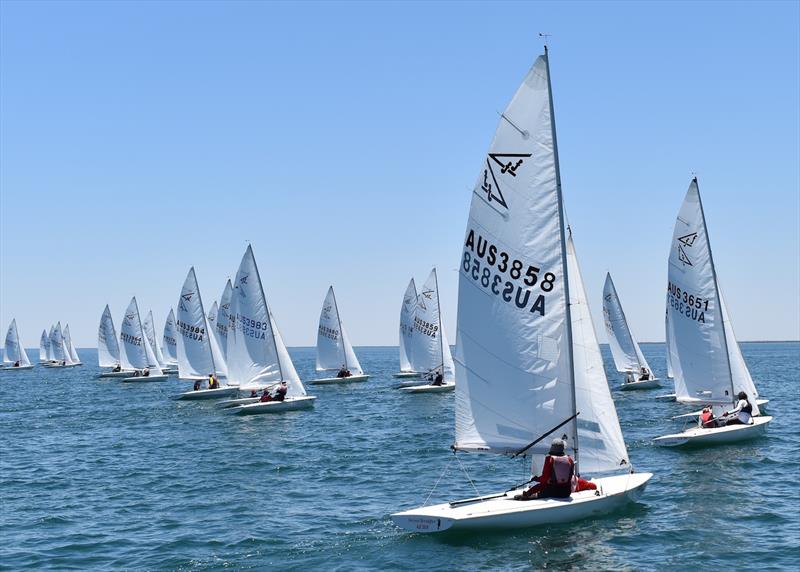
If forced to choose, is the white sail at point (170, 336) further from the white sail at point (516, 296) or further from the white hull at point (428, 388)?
the white sail at point (516, 296)

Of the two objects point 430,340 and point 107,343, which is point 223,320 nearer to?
point 430,340

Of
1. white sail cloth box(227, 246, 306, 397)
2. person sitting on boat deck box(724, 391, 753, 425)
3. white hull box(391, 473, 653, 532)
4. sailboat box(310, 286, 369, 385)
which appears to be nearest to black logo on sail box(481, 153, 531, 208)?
white hull box(391, 473, 653, 532)

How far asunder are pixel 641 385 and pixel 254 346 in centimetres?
2538

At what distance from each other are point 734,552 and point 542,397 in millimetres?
4683

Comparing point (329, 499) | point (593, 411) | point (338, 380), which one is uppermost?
point (338, 380)

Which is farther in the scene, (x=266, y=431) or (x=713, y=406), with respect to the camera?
(x=266, y=431)

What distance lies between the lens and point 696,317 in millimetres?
31125

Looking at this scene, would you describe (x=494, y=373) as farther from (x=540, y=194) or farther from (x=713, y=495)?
(x=713, y=495)

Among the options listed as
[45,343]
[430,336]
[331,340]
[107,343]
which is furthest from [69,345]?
[430,336]

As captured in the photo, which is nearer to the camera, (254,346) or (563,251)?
(563,251)

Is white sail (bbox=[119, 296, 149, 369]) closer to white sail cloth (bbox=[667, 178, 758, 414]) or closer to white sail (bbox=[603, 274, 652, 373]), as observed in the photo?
white sail (bbox=[603, 274, 652, 373])

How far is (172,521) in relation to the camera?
1950 centimetres

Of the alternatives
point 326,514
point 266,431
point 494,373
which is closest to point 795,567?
point 494,373

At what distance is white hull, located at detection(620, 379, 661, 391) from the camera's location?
52125mm
